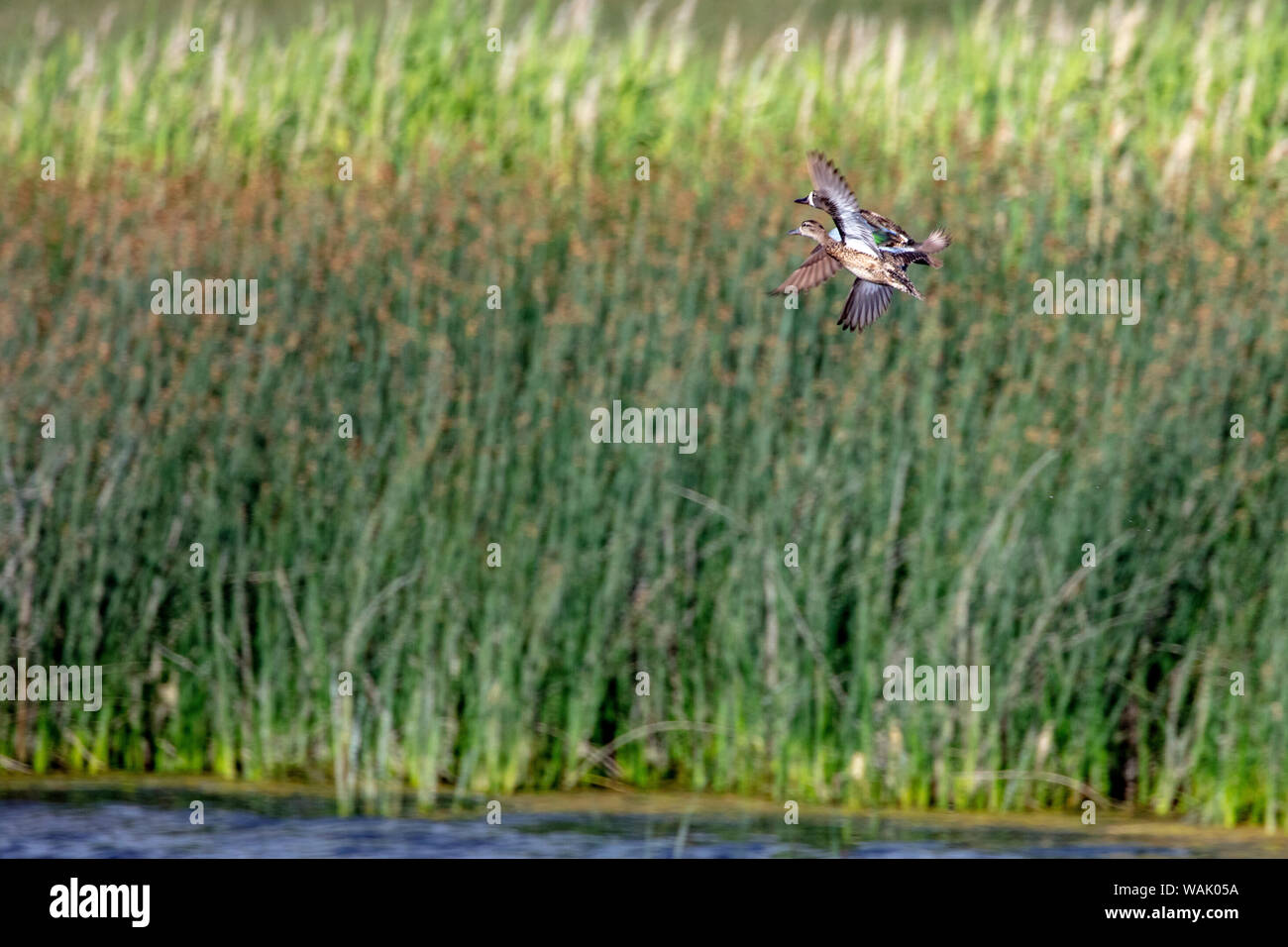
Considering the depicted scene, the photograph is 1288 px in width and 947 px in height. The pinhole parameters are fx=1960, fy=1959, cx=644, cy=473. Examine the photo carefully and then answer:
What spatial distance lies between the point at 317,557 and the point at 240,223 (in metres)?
2.13

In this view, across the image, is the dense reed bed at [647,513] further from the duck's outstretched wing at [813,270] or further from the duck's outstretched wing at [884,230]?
the duck's outstretched wing at [884,230]

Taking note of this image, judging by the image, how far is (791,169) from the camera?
8.86 metres

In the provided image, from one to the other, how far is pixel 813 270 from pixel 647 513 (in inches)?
58.5

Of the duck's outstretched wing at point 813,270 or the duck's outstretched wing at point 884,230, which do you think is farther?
the duck's outstretched wing at point 813,270

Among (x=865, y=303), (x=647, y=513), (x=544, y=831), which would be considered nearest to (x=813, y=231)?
(x=865, y=303)

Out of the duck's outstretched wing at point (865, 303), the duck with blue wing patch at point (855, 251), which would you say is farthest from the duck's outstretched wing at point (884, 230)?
the duck's outstretched wing at point (865, 303)

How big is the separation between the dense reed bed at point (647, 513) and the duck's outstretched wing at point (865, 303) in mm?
1144

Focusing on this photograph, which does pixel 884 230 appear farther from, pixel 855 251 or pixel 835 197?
pixel 835 197

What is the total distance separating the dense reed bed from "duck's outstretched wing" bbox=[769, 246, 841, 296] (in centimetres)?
123

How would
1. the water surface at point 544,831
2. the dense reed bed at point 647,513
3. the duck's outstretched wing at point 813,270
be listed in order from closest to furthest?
the duck's outstretched wing at point 813,270
the water surface at point 544,831
the dense reed bed at point 647,513

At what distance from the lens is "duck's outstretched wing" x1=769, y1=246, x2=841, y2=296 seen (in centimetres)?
521

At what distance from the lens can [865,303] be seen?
209 inches

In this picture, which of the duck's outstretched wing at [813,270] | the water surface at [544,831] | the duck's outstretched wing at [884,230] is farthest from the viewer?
the water surface at [544,831]

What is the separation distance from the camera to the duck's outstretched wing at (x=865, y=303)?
5.26 m
